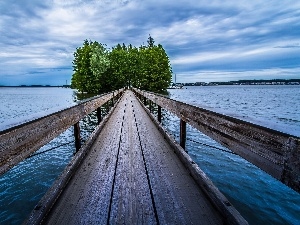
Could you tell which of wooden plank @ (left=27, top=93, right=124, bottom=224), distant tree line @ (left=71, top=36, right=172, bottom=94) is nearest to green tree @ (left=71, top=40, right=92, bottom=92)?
distant tree line @ (left=71, top=36, right=172, bottom=94)

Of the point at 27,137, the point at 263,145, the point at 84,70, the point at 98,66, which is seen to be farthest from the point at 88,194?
the point at 84,70

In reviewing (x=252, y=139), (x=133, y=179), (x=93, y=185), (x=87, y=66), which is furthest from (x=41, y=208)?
(x=87, y=66)

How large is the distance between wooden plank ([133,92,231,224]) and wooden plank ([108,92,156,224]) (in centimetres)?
10

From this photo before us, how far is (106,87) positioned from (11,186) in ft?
179

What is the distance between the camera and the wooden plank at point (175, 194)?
208 centimetres

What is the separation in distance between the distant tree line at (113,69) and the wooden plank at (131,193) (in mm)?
51639

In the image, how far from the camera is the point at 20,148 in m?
1.92

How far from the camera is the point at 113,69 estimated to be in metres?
58.9

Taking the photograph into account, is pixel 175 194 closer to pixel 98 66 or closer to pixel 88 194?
pixel 88 194

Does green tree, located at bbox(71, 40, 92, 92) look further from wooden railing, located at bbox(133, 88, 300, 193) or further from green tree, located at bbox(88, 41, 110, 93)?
wooden railing, located at bbox(133, 88, 300, 193)

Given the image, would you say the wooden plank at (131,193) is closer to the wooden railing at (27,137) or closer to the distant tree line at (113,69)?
the wooden railing at (27,137)

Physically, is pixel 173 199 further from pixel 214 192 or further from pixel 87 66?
pixel 87 66

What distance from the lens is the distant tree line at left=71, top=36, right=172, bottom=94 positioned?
54.0m

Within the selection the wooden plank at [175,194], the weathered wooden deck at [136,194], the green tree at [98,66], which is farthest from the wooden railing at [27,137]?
the green tree at [98,66]
